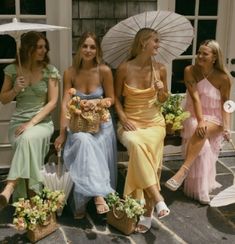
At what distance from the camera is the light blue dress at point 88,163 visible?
127 inches

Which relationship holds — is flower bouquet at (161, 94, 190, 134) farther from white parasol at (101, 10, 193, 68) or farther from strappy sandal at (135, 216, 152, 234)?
strappy sandal at (135, 216, 152, 234)

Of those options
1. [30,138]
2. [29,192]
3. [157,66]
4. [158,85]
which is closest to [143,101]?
[158,85]

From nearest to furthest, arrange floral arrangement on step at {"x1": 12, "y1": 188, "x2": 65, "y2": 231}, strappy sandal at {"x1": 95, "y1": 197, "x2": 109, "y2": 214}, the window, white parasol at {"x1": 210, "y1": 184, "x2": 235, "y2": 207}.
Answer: floral arrangement on step at {"x1": 12, "y1": 188, "x2": 65, "y2": 231}
white parasol at {"x1": 210, "y1": 184, "x2": 235, "y2": 207}
strappy sandal at {"x1": 95, "y1": 197, "x2": 109, "y2": 214}
the window

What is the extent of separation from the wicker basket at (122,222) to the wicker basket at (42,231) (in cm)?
43

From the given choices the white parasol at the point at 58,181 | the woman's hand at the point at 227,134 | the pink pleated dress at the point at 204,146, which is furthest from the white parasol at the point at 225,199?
the white parasol at the point at 58,181

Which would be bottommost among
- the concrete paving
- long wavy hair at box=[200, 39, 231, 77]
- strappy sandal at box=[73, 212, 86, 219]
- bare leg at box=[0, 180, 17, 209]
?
the concrete paving

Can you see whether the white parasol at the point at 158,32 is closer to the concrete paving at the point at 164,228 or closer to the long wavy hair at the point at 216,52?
the long wavy hair at the point at 216,52

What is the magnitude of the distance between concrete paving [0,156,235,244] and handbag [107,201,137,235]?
0.14 feet

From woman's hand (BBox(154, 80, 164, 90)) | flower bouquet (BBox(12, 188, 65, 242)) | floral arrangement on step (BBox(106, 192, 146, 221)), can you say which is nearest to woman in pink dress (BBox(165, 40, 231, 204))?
woman's hand (BBox(154, 80, 164, 90))

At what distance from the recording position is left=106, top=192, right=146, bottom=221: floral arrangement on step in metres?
3.08

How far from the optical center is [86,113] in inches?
130

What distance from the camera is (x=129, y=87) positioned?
3.59m

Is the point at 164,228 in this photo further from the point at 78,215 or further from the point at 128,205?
the point at 78,215

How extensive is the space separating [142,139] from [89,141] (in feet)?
1.37
